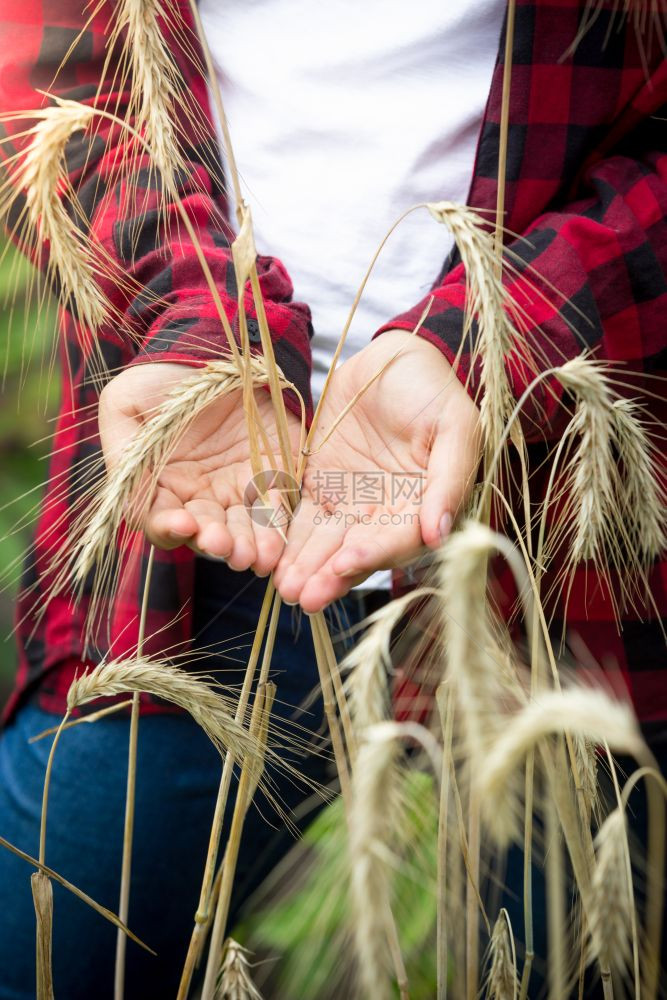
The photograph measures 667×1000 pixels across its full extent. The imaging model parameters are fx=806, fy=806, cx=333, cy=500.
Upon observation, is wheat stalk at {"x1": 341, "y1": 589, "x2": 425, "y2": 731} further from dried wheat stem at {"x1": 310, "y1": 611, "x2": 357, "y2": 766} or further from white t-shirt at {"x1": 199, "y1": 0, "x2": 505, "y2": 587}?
white t-shirt at {"x1": 199, "y1": 0, "x2": 505, "y2": 587}

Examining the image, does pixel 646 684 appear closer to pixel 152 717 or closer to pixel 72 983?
pixel 152 717

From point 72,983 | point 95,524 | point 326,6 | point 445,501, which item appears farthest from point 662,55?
point 72,983

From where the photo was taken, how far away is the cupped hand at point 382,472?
1.52 ft

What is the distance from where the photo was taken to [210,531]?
473mm

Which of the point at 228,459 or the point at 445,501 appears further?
the point at 228,459

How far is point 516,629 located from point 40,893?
0.44 m

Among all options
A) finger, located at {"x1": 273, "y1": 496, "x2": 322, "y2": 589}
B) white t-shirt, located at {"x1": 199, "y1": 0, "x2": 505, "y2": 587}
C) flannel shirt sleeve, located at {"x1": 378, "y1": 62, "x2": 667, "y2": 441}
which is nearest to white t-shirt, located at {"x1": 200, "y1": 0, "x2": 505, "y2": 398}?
white t-shirt, located at {"x1": 199, "y1": 0, "x2": 505, "y2": 587}

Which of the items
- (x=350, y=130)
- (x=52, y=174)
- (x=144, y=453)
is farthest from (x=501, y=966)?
(x=350, y=130)

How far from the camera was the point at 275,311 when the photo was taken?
1.96 feet

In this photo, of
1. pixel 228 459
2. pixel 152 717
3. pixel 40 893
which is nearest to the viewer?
pixel 40 893

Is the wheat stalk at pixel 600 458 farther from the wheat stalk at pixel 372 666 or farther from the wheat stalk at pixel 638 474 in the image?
the wheat stalk at pixel 372 666

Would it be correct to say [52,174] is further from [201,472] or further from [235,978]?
[235,978]

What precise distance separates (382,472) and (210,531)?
5.6 inches

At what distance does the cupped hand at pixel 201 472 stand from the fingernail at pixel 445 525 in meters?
0.10
